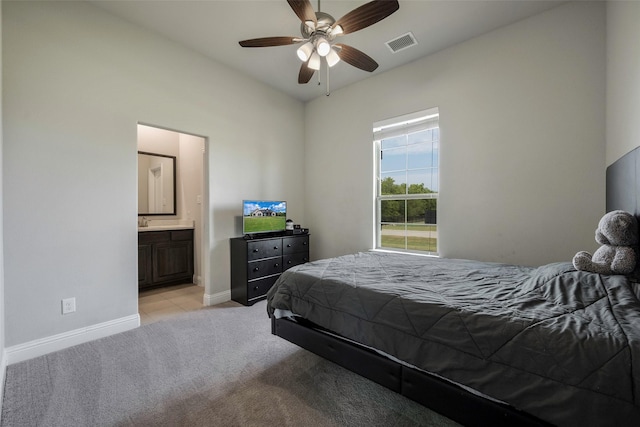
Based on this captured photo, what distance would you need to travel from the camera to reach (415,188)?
11.2 feet

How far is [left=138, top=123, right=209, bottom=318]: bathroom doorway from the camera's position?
13.2ft

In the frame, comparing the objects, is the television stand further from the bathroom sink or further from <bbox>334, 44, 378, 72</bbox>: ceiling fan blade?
<bbox>334, 44, 378, 72</bbox>: ceiling fan blade

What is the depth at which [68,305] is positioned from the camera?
7.55ft

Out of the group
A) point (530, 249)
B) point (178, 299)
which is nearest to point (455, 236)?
point (530, 249)

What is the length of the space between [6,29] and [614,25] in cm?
465

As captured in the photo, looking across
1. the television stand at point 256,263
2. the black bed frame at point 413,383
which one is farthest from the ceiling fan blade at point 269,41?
the black bed frame at point 413,383

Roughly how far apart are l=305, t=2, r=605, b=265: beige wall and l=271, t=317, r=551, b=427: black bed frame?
195 cm

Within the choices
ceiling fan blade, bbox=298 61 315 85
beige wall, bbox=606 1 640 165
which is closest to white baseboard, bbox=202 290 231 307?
ceiling fan blade, bbox=298 61 315 85

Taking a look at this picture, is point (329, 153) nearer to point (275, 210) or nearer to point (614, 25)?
point (275, 210)

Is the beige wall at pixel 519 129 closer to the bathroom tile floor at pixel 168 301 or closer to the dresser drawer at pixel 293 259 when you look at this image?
the dresser drawer at pixel 293 259

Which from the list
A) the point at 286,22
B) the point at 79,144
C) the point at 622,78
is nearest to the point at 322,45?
the point at 286,22

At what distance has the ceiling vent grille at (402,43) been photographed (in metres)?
2.79

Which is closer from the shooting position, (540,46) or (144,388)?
(144,388)

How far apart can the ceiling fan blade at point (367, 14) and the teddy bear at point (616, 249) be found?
183cm
